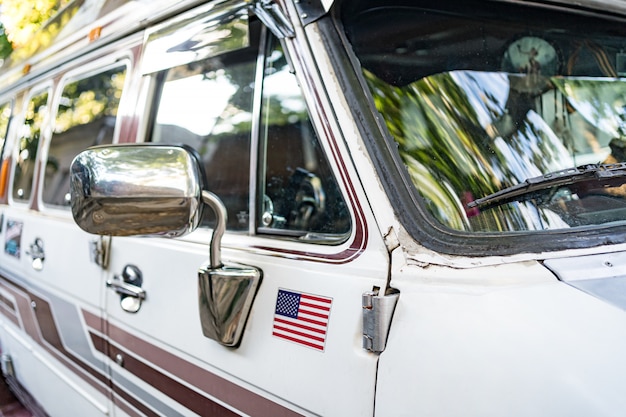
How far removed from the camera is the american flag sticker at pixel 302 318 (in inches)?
60.7

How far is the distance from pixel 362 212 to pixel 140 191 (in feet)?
1.86

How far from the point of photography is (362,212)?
153 cm

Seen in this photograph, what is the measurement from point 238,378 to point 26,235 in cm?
219

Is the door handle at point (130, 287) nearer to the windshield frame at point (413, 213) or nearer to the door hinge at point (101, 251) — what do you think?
the door hinge at point (101, 251)

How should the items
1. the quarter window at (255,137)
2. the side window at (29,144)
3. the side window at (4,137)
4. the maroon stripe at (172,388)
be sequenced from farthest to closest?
the side window at (4,137) < the side window at (29,144) < the quarter window at (255,137) < the maroon stripe at (172,388)

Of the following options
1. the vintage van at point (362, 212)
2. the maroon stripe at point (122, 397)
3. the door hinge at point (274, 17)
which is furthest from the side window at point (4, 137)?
the door hinge at point (274, 17)

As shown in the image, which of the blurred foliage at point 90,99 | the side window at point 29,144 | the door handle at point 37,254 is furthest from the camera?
the side window at point 29,144

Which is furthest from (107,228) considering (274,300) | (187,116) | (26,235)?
(26,235)

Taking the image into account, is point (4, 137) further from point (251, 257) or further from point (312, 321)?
point (312, 321)

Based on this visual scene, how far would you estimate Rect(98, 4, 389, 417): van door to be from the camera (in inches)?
60.0

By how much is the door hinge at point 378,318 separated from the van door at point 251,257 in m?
0.04

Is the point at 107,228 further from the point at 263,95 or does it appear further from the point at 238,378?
the point at 263,95

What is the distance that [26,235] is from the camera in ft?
11.2

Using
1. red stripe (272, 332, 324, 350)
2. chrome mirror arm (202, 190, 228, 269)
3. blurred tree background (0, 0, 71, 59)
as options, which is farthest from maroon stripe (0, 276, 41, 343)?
blurred tree background (0, 0, 71, 59)
